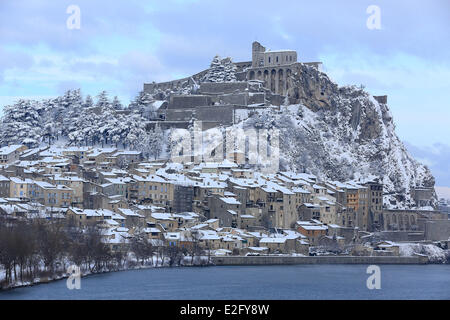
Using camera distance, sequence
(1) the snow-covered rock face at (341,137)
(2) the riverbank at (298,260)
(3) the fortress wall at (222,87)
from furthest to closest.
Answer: (3) the fortress wall at (222,87) → (1) the snow-covered rock face at (341,137) → (2) the riverbank at (298,260)

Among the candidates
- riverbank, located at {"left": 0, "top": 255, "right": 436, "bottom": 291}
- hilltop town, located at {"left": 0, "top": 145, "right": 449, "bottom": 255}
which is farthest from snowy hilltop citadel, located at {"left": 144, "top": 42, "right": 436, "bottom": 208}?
riverbank, located at {"left": 0, "top": 255, "right": 436, "bottom": 291}

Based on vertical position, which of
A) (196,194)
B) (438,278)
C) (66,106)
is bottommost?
(438,278)

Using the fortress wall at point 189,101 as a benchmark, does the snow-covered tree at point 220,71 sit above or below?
above

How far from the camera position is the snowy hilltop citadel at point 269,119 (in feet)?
277

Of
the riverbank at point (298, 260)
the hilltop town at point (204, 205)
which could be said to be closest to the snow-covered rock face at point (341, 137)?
the hilltop town at point (204, 205)

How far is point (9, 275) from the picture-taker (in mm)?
50594

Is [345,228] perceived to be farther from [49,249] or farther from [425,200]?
[49,249]

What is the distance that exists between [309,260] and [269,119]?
59.8ft

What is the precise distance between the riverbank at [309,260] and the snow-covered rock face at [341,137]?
11.3m

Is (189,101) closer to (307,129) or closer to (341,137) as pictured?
(307,129)

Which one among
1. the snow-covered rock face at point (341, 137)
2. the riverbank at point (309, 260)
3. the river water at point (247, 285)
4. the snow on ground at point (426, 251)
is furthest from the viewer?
the snow-covered rock face at point (341, 137)

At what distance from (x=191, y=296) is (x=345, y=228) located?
26.7 meters

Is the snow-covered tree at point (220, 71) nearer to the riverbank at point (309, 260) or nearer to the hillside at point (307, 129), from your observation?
the hillside at point (307, 129)
